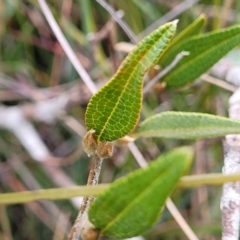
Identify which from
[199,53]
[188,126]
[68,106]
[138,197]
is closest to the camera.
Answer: [138,197]

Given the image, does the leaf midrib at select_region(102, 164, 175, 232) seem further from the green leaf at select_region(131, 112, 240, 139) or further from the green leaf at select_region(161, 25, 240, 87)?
the green leaf at select_region(161, 25, 240, 87)

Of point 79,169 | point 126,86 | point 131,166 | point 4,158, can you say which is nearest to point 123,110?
point 126,86

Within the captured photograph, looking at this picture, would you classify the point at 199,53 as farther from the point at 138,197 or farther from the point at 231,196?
the point at 138,197

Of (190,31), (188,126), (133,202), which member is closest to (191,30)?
(190,31)

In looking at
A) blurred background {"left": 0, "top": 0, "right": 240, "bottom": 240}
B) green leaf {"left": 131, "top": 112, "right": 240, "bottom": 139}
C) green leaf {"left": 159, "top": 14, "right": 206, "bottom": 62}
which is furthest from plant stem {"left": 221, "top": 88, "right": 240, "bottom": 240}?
blurred background {"left": 0, "top": 0, "right": 240, "bottom": 240}

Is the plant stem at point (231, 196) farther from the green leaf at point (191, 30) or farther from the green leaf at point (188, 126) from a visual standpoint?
the green leaf at point (191, 30)
